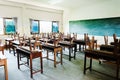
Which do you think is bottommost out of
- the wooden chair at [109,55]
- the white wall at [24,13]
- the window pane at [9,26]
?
the wooden chair at [109,55]

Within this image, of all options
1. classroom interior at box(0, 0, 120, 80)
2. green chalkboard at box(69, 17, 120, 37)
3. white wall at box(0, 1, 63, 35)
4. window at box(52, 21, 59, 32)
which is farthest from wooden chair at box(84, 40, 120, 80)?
window at box(52, 21, 59, 32)

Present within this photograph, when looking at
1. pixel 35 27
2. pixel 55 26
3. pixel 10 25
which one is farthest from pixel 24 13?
pixel 55 26

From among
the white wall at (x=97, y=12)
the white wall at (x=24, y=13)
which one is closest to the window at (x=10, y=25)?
the white wall at (x=24, y=13)

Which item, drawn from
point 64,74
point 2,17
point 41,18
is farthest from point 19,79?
point 41,18

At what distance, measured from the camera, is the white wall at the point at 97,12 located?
6.80 metres

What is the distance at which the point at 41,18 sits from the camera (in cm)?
846

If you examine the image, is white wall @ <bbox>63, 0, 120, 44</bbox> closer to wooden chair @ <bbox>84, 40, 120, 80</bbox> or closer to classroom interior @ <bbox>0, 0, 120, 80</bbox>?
classroom interior @ <bbox>0, 0, 120, 80</bbox>

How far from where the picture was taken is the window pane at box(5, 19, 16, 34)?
7078mm

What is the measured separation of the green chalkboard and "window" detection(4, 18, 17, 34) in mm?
4855

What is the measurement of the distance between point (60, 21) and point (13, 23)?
161 inches

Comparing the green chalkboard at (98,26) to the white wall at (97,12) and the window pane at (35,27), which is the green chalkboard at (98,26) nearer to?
the white wall at (97,12)

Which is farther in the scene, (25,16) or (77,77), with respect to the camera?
(25,16)

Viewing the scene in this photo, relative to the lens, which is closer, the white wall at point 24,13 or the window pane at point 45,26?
the white wall at point 24,13

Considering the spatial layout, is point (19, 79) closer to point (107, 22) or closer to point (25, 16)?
point (25, 16)
